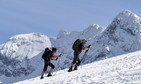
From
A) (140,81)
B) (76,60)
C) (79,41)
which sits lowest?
(140,81)

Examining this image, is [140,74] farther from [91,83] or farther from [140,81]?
[91,83]

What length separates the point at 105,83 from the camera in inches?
261

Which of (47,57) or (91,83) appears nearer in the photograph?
(91,83)

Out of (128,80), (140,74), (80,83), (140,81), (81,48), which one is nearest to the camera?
(140,81)

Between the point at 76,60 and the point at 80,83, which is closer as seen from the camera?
the point at 80,83

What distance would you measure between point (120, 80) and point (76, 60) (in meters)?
7.72

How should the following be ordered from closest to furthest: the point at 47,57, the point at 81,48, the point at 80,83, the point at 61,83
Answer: the point at 80,83 → the point at 61,83 → the point at 47,57 → the point at 81,48

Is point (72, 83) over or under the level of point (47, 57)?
under


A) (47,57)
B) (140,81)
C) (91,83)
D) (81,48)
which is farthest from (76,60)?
(140,81)

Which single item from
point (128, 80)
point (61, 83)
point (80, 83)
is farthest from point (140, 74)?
point (61, 83)

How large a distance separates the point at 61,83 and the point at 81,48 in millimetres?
5572

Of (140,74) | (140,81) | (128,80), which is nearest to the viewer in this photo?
(140,81)

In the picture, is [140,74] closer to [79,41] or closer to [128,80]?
[128,80]

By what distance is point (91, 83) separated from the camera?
7090 millimetres
